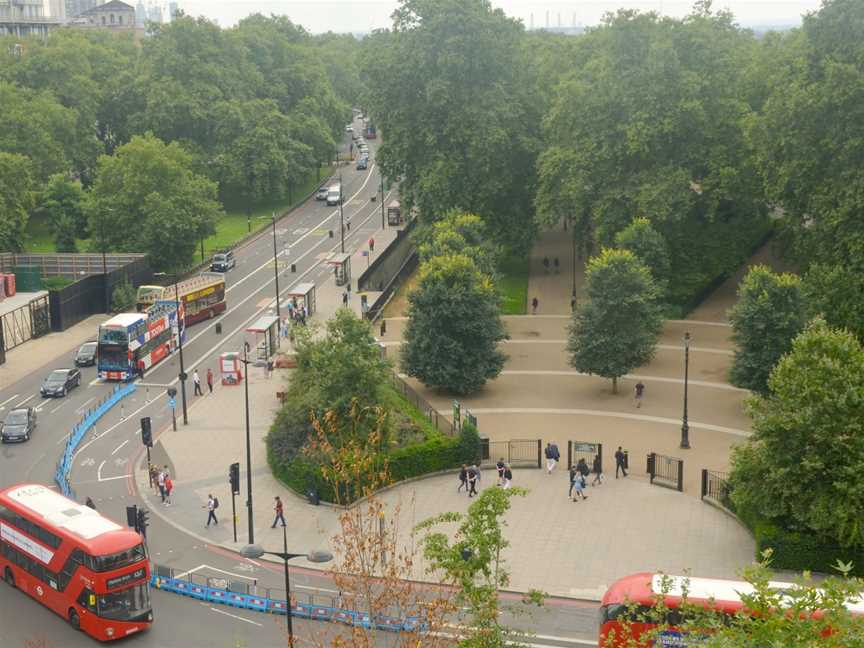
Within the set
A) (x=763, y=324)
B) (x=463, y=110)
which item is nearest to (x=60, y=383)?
(x=463, y=110)

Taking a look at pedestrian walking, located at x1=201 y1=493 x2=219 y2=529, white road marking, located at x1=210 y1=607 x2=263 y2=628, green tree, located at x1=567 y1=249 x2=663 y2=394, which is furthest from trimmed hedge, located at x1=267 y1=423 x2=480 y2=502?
green tree, located at x1=567 y1=249 x2=663 y2=394

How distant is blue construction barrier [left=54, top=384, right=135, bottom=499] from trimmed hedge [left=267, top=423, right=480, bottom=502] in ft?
24.6

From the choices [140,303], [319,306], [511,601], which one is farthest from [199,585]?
[319,306]

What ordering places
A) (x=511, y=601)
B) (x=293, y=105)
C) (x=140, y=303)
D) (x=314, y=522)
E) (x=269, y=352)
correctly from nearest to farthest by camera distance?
(x=511, y=601) < (x=314, y=522) < (x=269, y=352) < (x=140, y=303) < (x=293, y=105)

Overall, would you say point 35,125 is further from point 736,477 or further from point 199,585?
point 736,477

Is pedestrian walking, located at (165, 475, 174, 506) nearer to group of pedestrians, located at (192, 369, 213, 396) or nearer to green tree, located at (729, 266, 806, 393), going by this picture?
group of pedestrians, located at (192, 369, 213, 396)

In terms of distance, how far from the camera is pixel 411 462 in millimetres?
40125

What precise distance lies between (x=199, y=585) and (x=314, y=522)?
219 inches

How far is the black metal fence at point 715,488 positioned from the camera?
1451 inches

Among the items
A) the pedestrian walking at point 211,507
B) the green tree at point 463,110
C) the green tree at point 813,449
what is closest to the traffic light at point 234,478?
the pedestrian walking at point 211,507

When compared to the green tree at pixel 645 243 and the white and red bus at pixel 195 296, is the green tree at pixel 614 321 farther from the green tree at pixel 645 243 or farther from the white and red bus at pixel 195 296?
the white and red bus at pixel 195 296

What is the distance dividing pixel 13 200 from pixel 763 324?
183 ft

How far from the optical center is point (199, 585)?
32.1 m

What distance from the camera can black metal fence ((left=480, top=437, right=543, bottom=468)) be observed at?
137 ft
